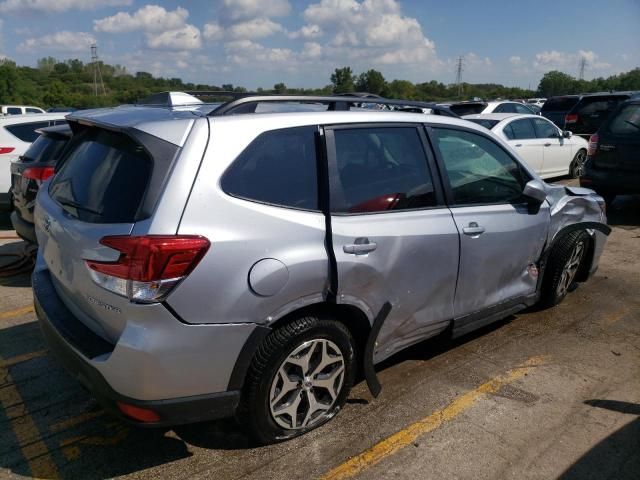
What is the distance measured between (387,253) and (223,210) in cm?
98

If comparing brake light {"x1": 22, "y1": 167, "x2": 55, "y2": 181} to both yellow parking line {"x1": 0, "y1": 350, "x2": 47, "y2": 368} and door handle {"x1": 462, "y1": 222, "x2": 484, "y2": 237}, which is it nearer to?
yellow parking line {"x1": 0, "y1": 350, "x2": 47, "y2": 368}

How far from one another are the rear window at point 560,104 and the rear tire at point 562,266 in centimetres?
1372

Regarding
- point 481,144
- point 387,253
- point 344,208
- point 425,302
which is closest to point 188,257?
point 344,208

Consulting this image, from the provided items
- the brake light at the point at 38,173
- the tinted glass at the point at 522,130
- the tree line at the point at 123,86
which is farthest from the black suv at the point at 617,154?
the tree line at the point at 123,86

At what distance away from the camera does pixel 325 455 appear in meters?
2.82

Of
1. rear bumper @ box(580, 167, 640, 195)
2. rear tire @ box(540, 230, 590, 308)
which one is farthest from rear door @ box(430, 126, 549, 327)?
rear bumper @ box(580, 167, 640, 195)

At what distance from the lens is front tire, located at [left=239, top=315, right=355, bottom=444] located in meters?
2.63

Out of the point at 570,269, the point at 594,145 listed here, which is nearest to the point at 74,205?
the point at 570,269

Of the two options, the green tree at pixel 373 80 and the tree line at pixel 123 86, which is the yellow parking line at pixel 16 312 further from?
the green tree at pixel 373 80

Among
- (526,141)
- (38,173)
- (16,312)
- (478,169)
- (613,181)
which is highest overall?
(478,169)

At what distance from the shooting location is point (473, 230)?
3.48 metres

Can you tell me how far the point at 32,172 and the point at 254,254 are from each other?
3974 millimetres

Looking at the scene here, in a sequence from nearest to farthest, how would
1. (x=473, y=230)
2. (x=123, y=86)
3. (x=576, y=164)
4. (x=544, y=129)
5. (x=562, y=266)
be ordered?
(x=473, y=230), (x=562, y=266), (x=544, y=129), (x=576, y=164), (x=123, y=86)

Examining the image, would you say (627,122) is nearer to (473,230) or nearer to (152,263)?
(473,230)
